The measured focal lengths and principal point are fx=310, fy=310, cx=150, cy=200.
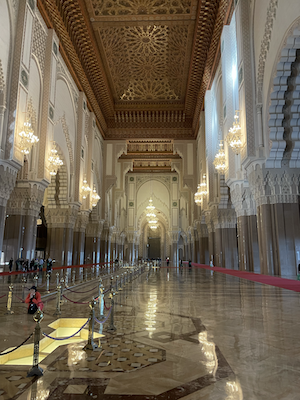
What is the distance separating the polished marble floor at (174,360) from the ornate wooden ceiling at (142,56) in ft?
33.7

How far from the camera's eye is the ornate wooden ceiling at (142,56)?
36.9 ft

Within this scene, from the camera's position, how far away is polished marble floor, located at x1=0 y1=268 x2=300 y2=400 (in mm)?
1663

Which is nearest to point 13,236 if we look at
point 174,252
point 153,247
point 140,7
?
point 140,7

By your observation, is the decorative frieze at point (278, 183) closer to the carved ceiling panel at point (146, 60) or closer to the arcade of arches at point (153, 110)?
the arcade of arches at point (153, 110)

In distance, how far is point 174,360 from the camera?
2107 millimetres

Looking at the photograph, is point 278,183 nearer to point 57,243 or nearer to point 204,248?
point 57,243

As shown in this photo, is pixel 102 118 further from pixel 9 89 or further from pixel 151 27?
pixel 9 89

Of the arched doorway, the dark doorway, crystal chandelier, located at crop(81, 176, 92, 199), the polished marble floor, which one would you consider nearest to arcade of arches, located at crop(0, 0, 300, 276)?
crystal chandelier, located at crop(81, 176, 92, 199)

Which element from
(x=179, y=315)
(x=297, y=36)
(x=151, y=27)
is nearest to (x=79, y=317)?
(x=179, y=315)

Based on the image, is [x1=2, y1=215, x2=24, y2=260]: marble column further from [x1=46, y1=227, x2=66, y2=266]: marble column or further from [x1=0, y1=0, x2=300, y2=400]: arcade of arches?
[x1=46, y1=227, x2=66, y2=266]: marble column

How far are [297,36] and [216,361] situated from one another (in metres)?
Result: 6.03

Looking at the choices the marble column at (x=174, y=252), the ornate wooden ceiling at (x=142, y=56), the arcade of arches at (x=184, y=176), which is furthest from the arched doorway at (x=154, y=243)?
the ornate wooden ceiling at (x=142, y=56)

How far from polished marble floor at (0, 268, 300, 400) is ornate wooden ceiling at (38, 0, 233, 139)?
10.3 meters

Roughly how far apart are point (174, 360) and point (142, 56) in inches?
579
